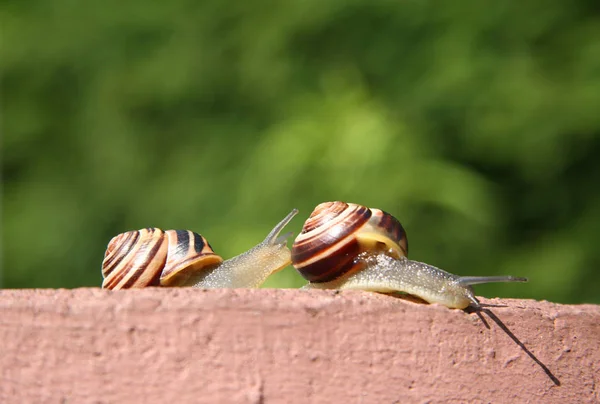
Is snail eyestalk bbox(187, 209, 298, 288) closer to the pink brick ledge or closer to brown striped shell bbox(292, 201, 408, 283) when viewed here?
brown striped shell bbox(292, 201, 408, 283)

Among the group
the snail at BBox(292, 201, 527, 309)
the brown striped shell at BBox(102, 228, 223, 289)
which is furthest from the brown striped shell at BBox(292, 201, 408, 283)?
the brown striped shell at BBox(102, 228, 223, 289)

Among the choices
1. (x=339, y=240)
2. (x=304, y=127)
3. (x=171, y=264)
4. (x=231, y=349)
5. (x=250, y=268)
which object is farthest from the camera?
(x=304, y=127)

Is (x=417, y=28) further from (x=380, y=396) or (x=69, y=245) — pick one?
(x=380, y=396)

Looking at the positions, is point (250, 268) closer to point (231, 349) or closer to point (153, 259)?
point (153, 259)

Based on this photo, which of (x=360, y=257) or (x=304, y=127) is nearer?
(x=360, y=257)

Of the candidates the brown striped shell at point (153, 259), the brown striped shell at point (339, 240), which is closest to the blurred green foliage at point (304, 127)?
the brown striped shell at point (153, 259)

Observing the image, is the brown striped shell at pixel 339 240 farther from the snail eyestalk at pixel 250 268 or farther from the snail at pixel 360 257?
the snail eyestalk at pixel 250 268

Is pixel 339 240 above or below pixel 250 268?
above

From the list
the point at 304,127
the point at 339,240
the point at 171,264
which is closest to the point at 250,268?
the point at 171,264
